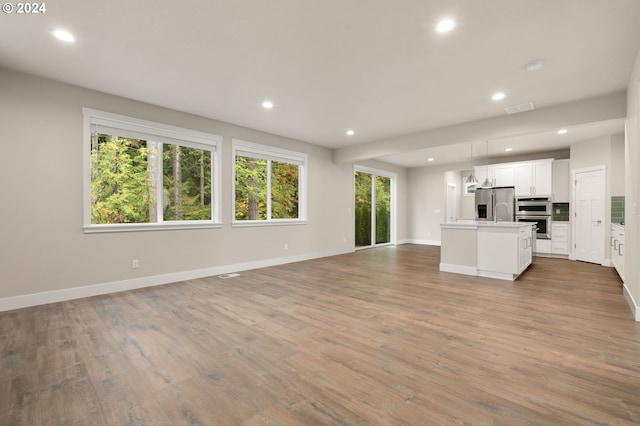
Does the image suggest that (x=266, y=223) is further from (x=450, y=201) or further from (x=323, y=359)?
(x=450, y=201)

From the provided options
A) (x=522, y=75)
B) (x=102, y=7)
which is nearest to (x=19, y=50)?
(x=102, y=7)

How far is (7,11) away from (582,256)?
9807mm

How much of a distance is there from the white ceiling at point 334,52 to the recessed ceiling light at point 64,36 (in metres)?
0.05

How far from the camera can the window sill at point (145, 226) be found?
13.0 ft

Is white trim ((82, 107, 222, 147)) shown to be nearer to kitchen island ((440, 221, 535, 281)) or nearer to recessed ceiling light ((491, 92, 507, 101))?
recessed ceiling light ((491, 92, 507, 101))

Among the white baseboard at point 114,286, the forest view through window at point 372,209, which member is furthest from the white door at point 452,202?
the white baseboard at point 114,286

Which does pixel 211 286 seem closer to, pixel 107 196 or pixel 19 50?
pixel 107 196

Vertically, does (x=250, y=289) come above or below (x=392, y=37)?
below

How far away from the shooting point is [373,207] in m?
9.34

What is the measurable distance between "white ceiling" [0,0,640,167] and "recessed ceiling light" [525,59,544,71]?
55 mm

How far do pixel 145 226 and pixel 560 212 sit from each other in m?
9.06

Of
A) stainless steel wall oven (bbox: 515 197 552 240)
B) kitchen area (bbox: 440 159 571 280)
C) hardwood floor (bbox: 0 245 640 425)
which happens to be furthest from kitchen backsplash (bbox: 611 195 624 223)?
hardwood floor (bbox: 0 245 640 425)

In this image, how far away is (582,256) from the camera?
21.6 ft

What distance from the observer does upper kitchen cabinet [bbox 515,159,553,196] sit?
721 cm
